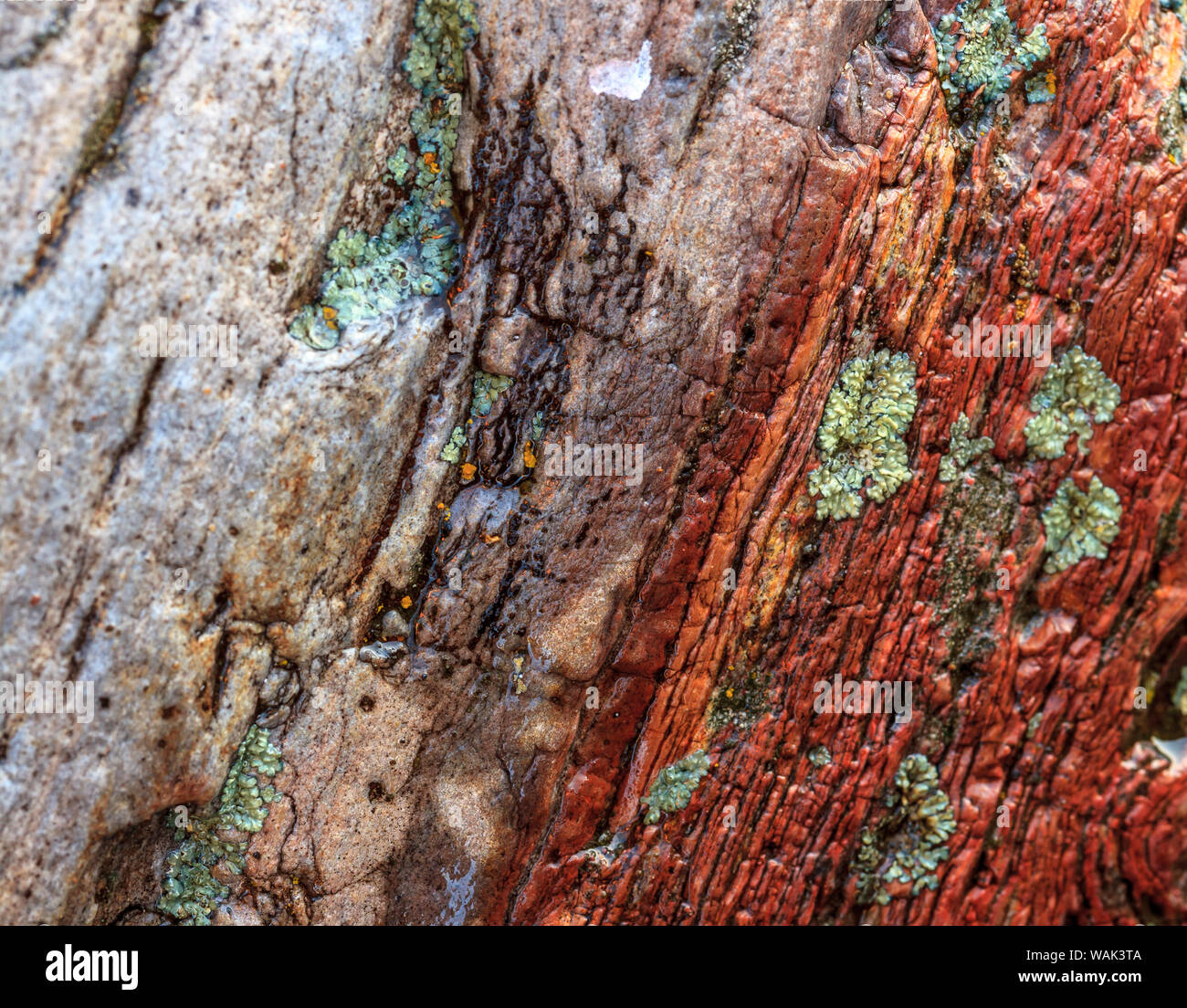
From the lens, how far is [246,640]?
16.1ft

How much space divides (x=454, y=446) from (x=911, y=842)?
13.7ft

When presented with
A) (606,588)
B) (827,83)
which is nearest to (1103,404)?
(827,83)

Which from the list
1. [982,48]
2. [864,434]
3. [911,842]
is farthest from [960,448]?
[911,842]

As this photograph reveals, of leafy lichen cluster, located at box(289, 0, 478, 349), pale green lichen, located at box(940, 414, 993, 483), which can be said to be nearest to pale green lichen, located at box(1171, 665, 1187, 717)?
pale green lichen, located at box(940, 414, 993, 483)

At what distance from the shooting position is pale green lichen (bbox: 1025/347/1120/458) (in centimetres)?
540

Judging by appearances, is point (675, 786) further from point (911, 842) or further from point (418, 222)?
point (418, 222)

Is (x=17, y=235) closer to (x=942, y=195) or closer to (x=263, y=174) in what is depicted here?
(x=263, y=174)

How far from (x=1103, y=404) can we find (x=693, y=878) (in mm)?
4264

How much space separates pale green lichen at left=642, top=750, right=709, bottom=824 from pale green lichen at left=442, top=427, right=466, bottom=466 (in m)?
2.54

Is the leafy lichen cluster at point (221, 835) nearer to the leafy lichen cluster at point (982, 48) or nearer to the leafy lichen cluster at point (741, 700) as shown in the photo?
the leafy lichen cluster at point (741, 700)

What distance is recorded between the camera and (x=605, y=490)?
5.21 metres

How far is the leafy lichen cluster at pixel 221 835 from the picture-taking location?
504 cm

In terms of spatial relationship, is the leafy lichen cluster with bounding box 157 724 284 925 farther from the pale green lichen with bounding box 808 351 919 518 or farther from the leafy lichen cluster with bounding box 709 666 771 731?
the pale green lichen with bounding box 808 351 919 518

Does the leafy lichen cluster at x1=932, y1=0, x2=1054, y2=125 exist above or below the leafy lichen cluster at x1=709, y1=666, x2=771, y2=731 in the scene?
above
